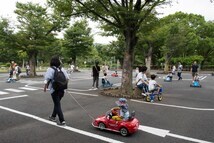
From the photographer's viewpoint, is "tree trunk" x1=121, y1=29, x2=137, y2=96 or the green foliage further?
the green foliage

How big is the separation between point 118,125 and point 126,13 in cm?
634

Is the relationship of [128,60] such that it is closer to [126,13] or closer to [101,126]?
[126,13]

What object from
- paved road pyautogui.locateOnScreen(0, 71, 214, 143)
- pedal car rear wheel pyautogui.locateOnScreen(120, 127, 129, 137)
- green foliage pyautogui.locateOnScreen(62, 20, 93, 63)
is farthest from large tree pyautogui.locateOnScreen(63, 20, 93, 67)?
pedal car rear wheel pyautogui.locateOnScreen(120, 127, 129, 137)

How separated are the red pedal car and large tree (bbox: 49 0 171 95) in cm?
562

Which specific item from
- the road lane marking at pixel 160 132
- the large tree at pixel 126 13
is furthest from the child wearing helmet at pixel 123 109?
the large tree at pixel 126 13

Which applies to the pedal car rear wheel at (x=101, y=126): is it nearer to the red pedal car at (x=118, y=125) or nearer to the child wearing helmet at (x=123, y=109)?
the red pedal car at (x=118, y=125)

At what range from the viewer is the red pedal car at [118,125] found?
5023 millimetres

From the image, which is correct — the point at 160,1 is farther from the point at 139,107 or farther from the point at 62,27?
the point at 62,27

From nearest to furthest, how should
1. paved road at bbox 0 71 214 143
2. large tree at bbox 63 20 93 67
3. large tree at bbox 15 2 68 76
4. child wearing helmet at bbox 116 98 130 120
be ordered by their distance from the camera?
paved road at bbox 0 71 214 143 < child wearing helmet at bbox 116 98 130 120 < large tree at bbox 15 2 68 76 < large tree at bbox 63 20 93 67

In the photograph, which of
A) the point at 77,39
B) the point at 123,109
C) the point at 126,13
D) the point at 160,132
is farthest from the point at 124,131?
the point at 77,39

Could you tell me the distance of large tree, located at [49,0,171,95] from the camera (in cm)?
1016

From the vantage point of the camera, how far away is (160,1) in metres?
10.2

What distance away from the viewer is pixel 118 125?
516 cm

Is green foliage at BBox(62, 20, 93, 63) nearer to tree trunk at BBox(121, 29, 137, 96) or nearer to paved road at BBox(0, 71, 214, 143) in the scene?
tree trunk at BBox(121, 29, 137, 96)
